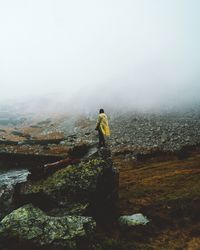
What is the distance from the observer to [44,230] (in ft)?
45.0

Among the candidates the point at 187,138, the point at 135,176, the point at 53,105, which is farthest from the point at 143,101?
the point at 135,176

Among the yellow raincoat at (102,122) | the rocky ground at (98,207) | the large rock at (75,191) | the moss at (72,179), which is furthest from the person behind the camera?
the yellow raincoat at (102,122)

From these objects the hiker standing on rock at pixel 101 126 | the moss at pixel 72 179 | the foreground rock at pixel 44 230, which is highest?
the hiker standing on rock at pixel 101 126

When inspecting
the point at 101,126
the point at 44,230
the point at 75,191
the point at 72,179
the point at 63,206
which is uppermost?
the point at 101,126

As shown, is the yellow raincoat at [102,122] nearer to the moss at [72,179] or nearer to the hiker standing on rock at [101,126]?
the hiker standing on rock at [101,126]

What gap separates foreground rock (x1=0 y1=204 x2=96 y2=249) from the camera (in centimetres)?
1327

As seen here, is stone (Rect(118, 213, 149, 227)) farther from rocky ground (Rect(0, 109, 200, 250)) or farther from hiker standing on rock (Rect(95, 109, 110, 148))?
Result: hiker standing on rock (Rect(95, 109, 110, 148))

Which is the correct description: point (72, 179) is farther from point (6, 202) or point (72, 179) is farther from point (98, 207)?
point (6, 202)

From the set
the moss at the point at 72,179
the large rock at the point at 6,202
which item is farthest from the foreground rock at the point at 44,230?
the large rock at the point at 6,202

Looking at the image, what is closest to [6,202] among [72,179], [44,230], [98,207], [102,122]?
[72,179]

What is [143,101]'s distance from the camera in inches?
4439

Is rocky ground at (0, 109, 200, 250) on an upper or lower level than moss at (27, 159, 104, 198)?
lower

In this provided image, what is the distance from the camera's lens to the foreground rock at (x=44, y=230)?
1327 cm

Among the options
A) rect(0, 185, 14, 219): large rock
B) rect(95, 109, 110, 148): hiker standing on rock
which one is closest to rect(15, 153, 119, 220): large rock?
rect(0, 185, 14, 219): large rock
